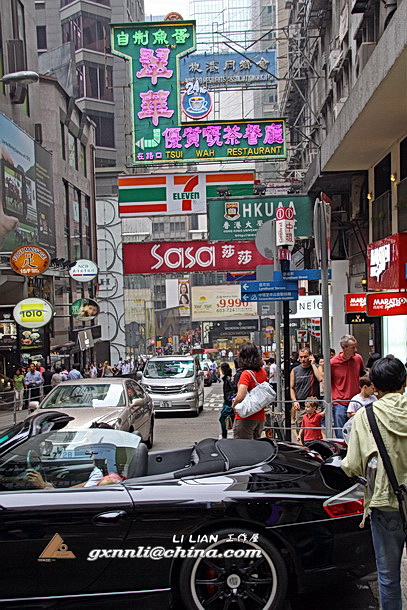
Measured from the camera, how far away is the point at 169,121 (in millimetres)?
23500

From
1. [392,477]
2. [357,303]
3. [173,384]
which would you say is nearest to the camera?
[392,477]

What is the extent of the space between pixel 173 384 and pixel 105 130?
5312cm

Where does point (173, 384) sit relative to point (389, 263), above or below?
below

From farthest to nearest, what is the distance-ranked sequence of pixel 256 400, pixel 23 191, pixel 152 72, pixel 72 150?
pixel 72 150
pixel 23 191
pixel 152 72
pixel 256 400

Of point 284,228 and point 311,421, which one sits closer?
point 311,421

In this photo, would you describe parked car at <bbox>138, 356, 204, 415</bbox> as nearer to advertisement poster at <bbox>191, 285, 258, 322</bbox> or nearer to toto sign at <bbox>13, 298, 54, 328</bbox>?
toto sign at <bbox>13, 298, 54, 328</bbox>

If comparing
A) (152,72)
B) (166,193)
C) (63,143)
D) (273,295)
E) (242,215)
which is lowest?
(273,295)

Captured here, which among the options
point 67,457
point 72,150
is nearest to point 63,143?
point 72,150

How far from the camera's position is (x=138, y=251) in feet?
85.6

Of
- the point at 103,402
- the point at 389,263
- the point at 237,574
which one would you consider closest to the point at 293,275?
the point at 103,402

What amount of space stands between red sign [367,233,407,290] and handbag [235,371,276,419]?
6.19 m

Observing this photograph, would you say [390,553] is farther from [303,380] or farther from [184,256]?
[184,256]

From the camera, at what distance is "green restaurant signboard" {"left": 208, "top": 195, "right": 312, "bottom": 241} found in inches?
885

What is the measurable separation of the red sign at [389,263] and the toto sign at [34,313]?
978 cm
